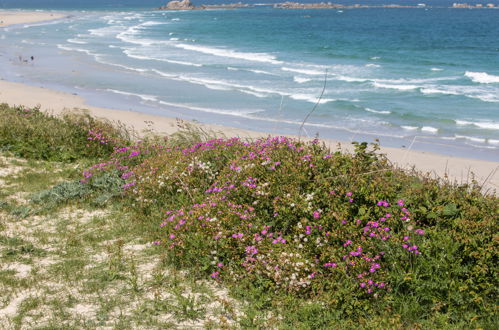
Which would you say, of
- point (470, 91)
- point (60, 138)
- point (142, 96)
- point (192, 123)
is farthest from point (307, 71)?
point (60, 138)

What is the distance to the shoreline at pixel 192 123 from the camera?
547 inches

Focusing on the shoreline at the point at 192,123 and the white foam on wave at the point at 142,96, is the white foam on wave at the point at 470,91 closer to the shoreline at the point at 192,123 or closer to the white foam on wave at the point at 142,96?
→ the shoreline at the point at 192,123

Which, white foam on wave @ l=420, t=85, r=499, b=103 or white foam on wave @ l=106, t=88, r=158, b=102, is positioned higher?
white foam on wave @ l=420, t=85, r=499, b=103

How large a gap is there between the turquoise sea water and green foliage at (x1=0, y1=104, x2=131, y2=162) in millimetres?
5330

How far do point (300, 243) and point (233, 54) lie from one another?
38199mm

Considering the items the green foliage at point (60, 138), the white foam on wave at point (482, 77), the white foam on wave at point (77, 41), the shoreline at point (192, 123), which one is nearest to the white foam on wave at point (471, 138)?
the shoreline at point (192, 123)

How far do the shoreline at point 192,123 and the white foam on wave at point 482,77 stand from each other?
17.0 metres

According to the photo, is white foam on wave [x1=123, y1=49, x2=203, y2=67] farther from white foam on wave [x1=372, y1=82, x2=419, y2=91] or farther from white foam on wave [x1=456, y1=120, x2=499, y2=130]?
white foam on wave [x1=456, y1=120, x2=499, y2=130]

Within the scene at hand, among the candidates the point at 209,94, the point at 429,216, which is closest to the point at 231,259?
the point at 429,216

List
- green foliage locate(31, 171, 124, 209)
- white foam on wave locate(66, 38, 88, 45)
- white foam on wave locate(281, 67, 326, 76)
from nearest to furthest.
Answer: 1. green foliage locate(31, 171, 124, 209)
2. white foam on wave locate(281, 67, 326, 76)
3. white foam on wave locate(66, 38, 88, 45)

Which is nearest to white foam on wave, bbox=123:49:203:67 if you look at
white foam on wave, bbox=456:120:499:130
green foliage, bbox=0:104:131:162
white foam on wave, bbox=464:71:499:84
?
white foam on wave, bbox=464:71:499:84

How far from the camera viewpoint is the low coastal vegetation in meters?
5.20

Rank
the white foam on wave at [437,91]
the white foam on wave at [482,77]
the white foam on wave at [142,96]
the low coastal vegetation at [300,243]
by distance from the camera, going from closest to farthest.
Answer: the low coastal vegetation at [300,243] < the white foam on wave at [142,96] < the white foam on wave at [437,91] < the white foam on wave at [482,77]

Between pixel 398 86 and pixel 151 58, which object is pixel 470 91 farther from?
pixel 151 58
